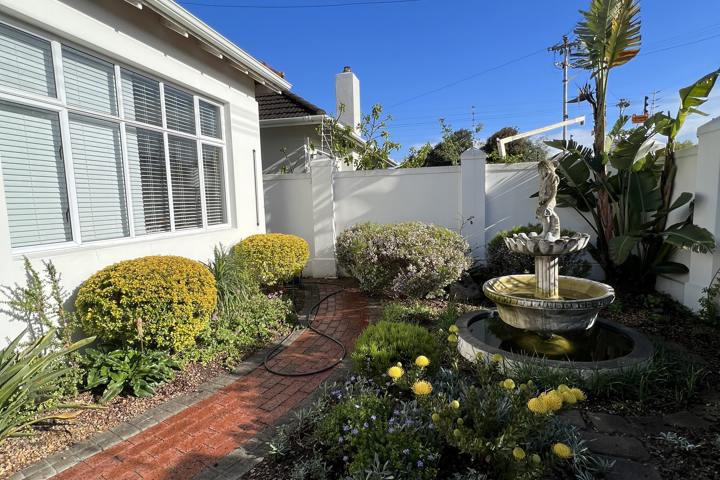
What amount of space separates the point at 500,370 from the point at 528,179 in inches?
216

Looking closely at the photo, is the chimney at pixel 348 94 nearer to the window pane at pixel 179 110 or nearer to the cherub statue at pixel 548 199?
the window pane at pixel 179 110

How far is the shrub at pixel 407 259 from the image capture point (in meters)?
6.16

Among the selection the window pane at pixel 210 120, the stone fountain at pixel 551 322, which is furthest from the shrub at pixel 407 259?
the window pane at pixel 210 120

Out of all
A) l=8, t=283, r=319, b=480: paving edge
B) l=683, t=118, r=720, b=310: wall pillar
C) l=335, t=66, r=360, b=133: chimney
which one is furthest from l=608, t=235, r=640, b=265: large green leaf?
l=335, t=66, r=360, b=133: chimney

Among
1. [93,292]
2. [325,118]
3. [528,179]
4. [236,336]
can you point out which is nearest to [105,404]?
[93,292]

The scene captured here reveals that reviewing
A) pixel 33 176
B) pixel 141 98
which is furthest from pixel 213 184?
pixel 33 176

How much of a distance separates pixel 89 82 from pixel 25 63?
716 millimetres

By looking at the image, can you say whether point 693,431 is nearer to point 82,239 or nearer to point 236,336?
point 236,336

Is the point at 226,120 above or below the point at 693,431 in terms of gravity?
above

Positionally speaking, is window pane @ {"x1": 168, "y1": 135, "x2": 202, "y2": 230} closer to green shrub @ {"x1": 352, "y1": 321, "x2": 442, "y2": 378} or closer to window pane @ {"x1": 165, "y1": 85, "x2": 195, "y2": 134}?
window pane @ {"x1": 165, "y1": 85, "x2": 195, "y2": 134}

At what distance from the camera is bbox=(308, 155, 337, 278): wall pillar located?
8633 millimetres

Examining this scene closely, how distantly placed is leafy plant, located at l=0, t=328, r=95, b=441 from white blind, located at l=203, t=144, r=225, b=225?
3.68 meters

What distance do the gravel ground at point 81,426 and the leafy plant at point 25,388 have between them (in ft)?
0.44

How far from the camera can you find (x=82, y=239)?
462cm
